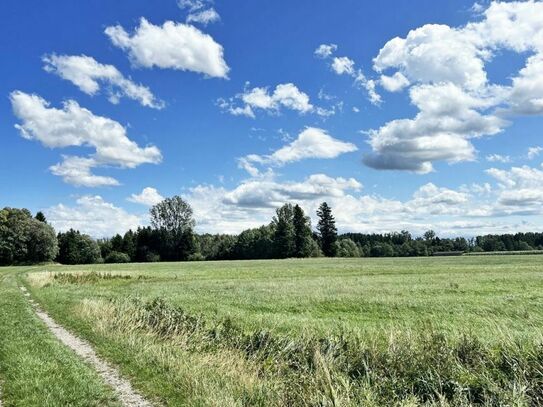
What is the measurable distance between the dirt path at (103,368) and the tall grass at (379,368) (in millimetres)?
1440

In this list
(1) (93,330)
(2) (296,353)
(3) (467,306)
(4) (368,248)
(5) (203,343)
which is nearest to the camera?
(2) (296,353)

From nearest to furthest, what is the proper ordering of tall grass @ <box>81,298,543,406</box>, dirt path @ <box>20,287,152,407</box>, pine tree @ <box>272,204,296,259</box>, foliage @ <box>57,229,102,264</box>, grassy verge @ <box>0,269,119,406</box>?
1. grassy verge @ <box>0,269,119,406</box>
2. dirt path @ <box>20,287,152,407</box>
3. tall grass @ <box>81,298,543,406</box>
4. foliage @ <box>57,229,102,264</box>
5. pine tree @ <box>272,204,296,259</box>

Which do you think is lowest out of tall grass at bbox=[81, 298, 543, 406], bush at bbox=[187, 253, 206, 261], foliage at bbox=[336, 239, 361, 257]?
tall grass at bbox=[81, 298, 543, 406]

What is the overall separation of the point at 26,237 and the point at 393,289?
344 ft

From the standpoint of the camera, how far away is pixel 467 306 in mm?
25719

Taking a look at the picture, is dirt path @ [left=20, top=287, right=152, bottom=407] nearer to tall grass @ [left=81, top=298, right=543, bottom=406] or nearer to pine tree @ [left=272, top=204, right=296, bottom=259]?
tall grass @ [left=81, top=298, right=543, bottom=406]

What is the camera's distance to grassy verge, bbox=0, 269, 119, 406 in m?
9.44

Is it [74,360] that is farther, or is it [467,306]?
[467,306]

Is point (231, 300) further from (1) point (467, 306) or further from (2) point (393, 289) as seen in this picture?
(1) point (467, 306)

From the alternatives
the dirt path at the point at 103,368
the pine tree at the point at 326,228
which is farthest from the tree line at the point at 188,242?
the dirt path at the point at 103,368

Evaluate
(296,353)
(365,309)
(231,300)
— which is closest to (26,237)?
(231,300)

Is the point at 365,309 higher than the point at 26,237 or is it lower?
lower

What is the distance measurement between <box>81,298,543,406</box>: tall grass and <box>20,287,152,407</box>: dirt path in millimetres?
1440

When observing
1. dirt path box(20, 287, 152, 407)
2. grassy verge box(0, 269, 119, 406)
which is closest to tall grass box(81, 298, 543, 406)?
dirt path box(20, 287, 152, 407)
